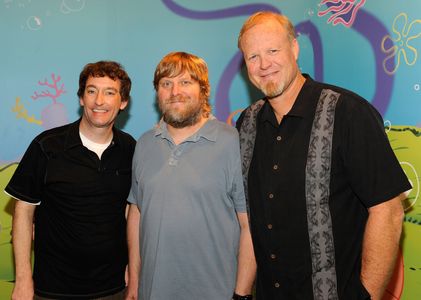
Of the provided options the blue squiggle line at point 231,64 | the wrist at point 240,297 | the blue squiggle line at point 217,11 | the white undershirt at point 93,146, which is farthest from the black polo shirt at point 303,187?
the blue squiggle line at point 217,11

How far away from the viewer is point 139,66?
2.81 m

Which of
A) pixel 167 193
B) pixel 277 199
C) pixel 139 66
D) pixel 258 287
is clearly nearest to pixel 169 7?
pixel 139 66

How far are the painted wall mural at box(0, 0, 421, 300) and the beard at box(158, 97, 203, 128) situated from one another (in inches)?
37.4

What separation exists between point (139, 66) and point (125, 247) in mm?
1280

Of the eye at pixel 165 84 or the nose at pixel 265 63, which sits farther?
the eye at pixel 165 84

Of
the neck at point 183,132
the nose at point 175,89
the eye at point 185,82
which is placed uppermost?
the eye at point 185,82

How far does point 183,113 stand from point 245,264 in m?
0.75

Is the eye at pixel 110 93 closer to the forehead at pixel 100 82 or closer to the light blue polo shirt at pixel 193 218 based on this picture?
the forehead at pixel 100 82

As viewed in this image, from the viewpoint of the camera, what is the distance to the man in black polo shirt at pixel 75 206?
6.33 feet

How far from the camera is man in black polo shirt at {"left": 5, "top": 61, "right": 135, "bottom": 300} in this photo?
6.33ft

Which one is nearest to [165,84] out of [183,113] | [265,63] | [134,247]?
[183,113]

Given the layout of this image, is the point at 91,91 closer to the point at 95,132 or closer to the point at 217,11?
the point at 95,132

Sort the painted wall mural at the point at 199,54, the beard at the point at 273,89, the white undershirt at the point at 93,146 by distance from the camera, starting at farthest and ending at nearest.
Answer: the painted wall mural at the point at 199,54, the white undershirt at the point at 93,146, the beard at the point at 273,89

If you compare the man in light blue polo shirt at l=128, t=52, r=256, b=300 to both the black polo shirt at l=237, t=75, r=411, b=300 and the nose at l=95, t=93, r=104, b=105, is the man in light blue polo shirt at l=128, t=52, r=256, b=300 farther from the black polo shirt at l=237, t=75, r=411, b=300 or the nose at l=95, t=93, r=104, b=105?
the nose at l=95, t=93, r=104, b=105
